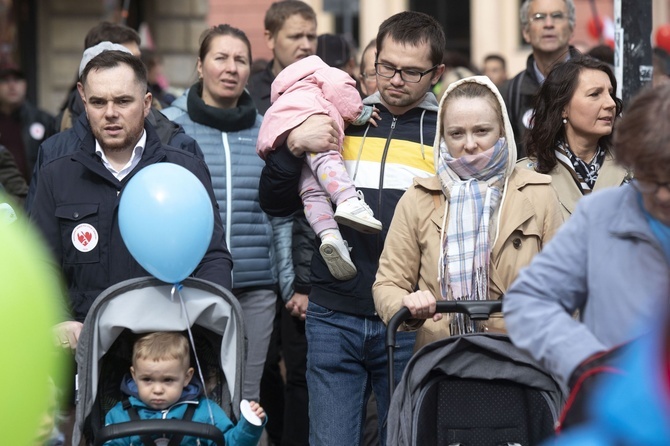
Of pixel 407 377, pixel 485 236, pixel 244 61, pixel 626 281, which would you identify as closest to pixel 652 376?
pixel 626 281

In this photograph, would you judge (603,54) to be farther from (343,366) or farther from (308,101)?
(343,366)

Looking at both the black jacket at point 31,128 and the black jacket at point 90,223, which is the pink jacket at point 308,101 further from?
the black jacket at point 31,128

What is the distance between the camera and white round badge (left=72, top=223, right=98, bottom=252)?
5.20 m

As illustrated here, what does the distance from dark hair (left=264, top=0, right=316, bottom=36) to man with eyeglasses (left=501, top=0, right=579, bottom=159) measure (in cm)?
130

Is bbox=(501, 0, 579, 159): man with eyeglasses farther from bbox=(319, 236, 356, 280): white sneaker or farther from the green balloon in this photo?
the green balloon

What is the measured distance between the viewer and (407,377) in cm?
429

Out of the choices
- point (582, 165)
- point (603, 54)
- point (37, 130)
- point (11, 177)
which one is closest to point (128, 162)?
point (582, 165)

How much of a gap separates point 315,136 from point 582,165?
50.8 inches

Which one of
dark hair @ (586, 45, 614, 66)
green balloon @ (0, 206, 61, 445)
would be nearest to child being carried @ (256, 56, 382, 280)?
green balloon @ (0, 206, 61, 445)

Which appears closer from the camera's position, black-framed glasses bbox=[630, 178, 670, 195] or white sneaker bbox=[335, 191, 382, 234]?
black-framed glasses bbox=[630, 178, 670, 195]

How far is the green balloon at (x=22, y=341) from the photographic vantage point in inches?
121

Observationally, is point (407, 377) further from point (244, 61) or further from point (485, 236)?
point (244, 61)

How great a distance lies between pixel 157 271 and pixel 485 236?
46.7 inches

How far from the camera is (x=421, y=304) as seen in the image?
14.5 feet
